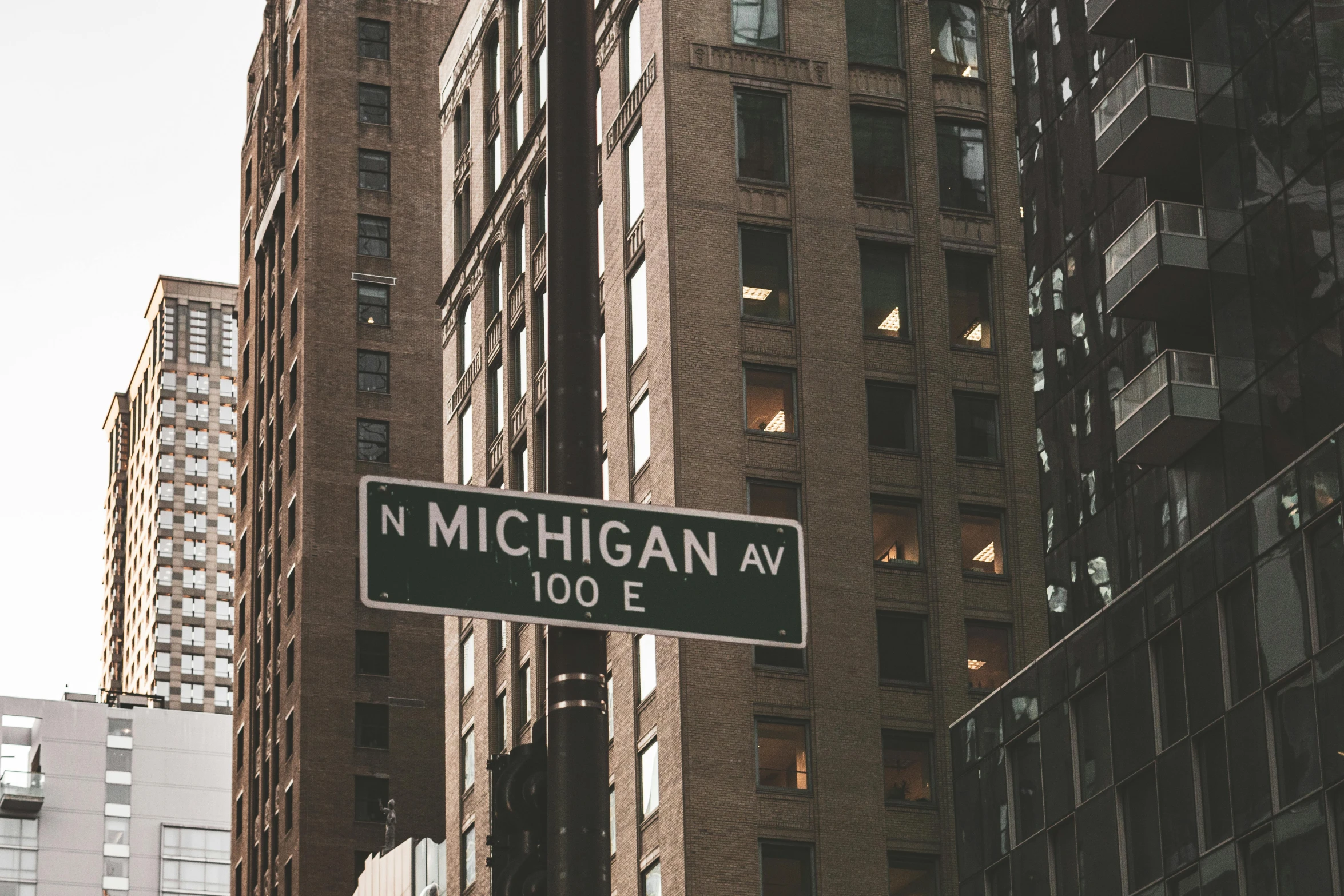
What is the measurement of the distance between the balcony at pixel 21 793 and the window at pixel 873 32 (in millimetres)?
144858

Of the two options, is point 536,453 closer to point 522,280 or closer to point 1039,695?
point 522,280

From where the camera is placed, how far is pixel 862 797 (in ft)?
189

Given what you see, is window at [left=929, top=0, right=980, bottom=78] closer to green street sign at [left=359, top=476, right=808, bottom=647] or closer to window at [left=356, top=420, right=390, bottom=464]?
window at [left=356, top=420, right=390, bottom=464]

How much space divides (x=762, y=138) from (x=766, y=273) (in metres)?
4.13

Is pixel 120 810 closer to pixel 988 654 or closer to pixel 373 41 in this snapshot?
pixel 373 41

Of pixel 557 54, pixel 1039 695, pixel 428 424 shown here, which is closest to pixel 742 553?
pixel 557 54

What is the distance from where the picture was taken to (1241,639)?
38281mm

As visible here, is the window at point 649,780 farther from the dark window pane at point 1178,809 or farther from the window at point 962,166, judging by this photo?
the dark window pane at point 1178,809

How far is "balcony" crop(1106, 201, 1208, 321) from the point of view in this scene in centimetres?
4469

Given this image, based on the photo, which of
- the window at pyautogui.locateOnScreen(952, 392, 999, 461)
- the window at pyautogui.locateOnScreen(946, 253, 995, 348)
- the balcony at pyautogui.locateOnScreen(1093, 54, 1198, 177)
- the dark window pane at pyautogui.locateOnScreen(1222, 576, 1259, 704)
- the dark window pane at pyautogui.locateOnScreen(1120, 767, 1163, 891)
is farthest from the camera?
the window at pyautogui.locateOnScreen(946, 253, 995, 348)

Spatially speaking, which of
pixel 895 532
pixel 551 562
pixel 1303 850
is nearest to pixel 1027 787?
pixel 1303 850

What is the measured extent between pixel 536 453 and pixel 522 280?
692 centimetres

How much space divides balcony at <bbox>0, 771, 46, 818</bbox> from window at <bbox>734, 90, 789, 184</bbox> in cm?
14457

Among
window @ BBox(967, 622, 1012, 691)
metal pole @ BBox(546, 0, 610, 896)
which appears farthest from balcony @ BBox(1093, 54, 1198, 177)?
metal pole @ BBox(546, 0, 610, 896)
